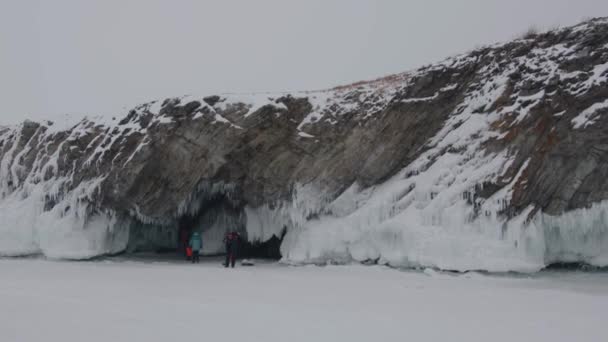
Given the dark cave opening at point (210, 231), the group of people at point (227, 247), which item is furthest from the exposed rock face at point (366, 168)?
the group of people at point (227, 247)

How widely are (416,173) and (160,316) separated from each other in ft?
30.8

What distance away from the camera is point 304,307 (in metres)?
7.76

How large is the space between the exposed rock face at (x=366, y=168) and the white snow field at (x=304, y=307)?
1.42 metres

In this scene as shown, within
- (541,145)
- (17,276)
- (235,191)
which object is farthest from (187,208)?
(541,145)

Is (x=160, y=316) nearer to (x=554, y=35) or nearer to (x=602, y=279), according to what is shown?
(x=602, y=279)

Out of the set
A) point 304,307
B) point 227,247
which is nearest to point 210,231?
point 227,247

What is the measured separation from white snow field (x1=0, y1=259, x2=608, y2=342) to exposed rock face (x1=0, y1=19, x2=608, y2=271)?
142 centimetres

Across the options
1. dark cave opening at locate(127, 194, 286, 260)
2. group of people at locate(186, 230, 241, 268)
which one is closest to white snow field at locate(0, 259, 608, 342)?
group of people at locate(186, 230, 241, 268)

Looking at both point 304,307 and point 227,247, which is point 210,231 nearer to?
point 227,247

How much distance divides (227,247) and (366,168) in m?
5.17

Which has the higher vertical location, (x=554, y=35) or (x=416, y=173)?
(x=554, y=35)

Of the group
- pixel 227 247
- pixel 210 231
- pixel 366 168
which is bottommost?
pixel 227 247

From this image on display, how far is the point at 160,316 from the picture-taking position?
22.5 ft

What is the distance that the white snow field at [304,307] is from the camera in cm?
603
